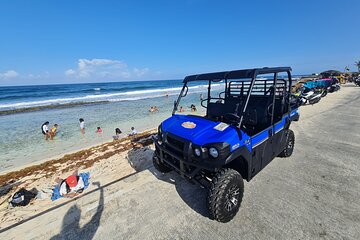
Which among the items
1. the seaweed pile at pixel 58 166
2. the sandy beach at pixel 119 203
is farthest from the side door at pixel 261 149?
the seaweed pile at pixel 58 166

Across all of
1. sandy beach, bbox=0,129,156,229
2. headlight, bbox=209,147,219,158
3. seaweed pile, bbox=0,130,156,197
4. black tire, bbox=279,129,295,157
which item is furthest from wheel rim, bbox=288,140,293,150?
seaweed pile, bbox=0,130,156,197

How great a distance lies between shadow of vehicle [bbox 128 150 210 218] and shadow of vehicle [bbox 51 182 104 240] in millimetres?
1340

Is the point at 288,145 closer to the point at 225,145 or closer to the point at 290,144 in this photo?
the point at 290,144

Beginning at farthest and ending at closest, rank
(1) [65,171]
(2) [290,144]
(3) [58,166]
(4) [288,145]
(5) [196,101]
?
(5) [196,101] < (3) [58,166] < (1) [65,171] < (2) [290,144] < (4) [288,145]

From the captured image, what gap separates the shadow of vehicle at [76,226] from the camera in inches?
99.0

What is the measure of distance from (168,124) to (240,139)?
1.34 metres

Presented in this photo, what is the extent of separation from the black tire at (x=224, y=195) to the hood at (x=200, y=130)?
0.50m

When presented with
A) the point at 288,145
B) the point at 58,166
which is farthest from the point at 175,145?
the point at 58,166

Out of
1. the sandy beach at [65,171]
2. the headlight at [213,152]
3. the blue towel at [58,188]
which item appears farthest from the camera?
the blue towel at [58,188]

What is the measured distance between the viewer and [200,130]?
2.80m

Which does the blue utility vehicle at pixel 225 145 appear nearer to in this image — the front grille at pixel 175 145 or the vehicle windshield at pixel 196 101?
the front grille at pixel 175 145

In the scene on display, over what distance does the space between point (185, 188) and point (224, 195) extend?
3.74 feet

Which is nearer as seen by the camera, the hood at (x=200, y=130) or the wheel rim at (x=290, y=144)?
the hood at (x=200, y=130)

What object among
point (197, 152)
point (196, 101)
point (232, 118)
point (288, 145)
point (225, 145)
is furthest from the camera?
point (196, 101)
